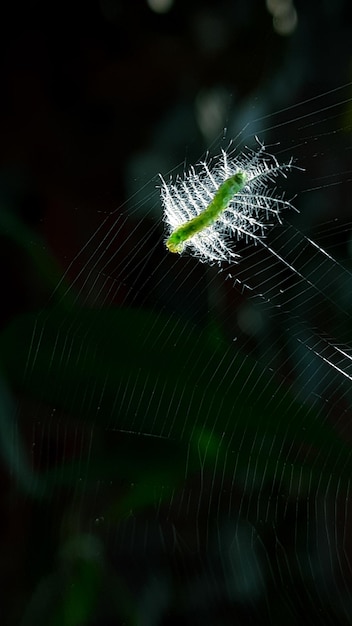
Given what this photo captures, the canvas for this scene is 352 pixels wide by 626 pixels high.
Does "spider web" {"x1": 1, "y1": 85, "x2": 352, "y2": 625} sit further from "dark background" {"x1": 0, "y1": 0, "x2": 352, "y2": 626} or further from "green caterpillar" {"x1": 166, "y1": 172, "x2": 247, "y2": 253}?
"green caterpillar" {"x1": 166, "y1": 172, "x2": 247, "y2": 253}

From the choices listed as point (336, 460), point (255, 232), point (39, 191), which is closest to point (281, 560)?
point (336, 460)

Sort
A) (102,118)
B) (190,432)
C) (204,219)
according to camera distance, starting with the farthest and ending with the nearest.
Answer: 1. (102,118)
2. (190,432)
3. (204,219)

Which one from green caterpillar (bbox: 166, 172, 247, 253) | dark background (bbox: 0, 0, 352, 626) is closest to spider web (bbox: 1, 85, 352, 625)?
dark background (bbox: 0, 0, 352, 626)

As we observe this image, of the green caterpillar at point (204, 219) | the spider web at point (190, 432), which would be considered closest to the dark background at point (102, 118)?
the spider web at point (190, 432)

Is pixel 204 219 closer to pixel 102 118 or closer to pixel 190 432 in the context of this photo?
pixel 190 432

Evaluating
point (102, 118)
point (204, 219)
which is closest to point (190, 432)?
point (204, 219)

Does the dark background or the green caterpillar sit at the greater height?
the dark background

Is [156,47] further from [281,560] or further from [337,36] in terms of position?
[281,560]
